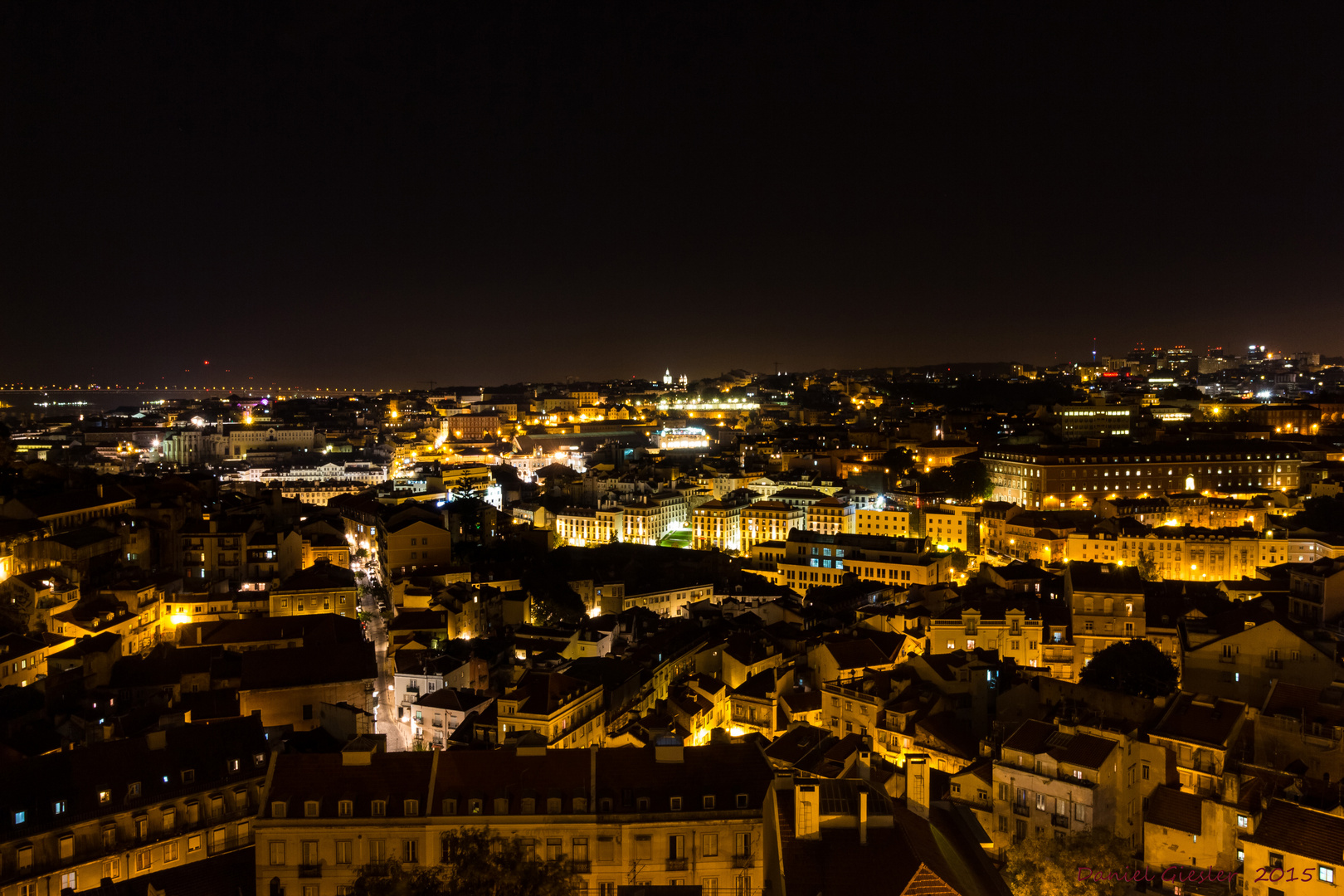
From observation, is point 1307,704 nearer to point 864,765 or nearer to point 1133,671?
point 1133,671

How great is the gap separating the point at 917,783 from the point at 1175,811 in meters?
3.21

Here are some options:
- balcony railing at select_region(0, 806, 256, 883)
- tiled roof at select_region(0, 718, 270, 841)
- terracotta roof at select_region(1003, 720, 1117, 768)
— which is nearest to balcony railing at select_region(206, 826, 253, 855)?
balcony railing at select_region(0, 806, 256, 883)

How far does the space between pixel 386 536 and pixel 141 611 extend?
10429mm

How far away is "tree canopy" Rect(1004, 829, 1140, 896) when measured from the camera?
1073 centimetres

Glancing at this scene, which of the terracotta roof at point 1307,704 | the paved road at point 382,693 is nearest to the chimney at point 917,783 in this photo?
the terracotta roof at point 1307,704

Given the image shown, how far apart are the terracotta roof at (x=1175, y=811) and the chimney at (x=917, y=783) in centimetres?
276

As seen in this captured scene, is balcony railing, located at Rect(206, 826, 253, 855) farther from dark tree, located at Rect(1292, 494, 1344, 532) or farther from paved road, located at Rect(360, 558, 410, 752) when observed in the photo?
dark tree, located at Rect(1292, 494, 1344, 532)

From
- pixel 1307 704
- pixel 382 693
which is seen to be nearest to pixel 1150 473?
pixel 1307 704

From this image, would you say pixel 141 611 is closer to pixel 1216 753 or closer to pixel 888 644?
pixel 888 644

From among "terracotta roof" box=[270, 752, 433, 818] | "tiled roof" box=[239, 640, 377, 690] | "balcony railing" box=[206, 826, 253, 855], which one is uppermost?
"terracotta roof" box=[270, 752, 433, 818]

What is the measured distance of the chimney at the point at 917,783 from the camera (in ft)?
42.2

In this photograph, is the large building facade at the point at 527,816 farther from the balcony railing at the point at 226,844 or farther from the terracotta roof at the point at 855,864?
the balcony railing at the point at 226,844

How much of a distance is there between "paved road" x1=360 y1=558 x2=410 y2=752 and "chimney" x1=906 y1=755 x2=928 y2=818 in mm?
7431

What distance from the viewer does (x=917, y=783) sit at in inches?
520
